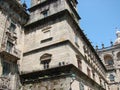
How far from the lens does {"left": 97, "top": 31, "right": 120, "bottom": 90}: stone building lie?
1780 inches

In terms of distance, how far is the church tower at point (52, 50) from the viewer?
17.6 meters

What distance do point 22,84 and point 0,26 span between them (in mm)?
6831

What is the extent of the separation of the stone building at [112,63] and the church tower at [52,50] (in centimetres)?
2313

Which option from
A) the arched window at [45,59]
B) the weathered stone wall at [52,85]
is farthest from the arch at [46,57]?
the weathered stone wall at [52,85]

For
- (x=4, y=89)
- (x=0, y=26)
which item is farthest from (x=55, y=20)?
(x=4, y=89)

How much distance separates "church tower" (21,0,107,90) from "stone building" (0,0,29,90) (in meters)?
1.29

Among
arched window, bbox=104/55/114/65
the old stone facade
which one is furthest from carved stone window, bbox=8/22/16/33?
arched window, bbox=104/55/114/65

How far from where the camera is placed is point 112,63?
4859cm

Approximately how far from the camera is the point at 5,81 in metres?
17.2

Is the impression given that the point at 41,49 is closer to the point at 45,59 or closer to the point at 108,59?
the point at 45,59

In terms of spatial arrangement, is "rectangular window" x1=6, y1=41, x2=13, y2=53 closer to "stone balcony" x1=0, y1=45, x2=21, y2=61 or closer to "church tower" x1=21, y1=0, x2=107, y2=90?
"stone balcony" x1=0, y1=45, x2=21, y2=61

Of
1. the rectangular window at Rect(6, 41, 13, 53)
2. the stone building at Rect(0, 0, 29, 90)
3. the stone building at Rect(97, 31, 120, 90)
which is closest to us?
the stone building at Rect(0, 0, 29, 90)

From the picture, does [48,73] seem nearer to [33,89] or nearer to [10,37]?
[33,89]

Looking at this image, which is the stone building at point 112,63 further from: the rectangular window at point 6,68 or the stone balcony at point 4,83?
the stone balcony at point 4,83
